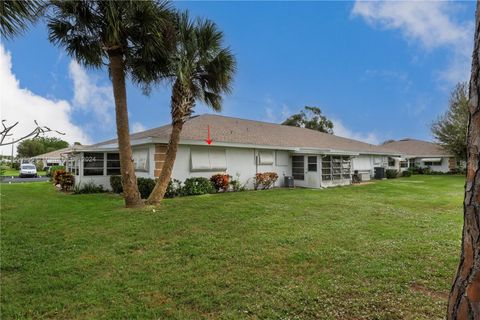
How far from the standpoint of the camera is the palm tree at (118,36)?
1018cm

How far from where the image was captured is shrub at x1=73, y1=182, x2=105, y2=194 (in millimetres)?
17958

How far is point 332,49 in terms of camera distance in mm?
15023

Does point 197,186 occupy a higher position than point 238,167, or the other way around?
point 238,167

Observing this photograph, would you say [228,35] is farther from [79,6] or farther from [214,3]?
[79,6]

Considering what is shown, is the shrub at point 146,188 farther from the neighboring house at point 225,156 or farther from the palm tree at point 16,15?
the palm tree at point 16,15

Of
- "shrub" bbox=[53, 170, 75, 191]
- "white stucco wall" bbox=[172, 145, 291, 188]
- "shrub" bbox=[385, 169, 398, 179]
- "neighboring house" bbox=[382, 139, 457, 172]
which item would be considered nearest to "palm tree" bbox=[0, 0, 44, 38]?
"white stucco wall" bbox=[172, 145, 291, 188]

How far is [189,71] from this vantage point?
12117 mm

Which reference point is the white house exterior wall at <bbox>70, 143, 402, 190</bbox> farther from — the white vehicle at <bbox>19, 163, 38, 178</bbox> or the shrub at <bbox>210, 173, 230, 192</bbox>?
the white vehicle at <bbox>19, 163, 38, 178</bbox>

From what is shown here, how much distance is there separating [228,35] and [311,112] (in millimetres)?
35881

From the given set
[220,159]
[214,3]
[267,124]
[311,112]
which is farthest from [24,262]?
[311,112]

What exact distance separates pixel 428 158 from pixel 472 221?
46.5 m

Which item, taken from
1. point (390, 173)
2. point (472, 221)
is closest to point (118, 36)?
point (472, 221)

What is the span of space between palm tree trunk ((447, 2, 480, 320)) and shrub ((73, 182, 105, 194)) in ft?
62.7

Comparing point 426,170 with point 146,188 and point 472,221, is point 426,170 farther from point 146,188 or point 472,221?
point 472,221
